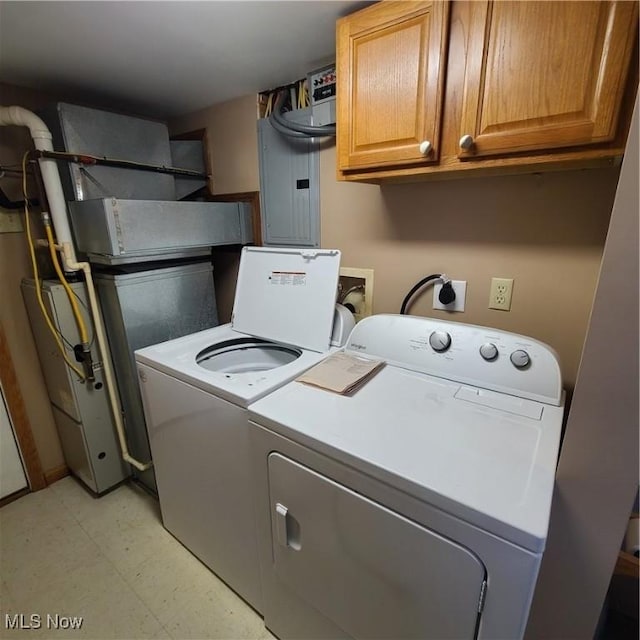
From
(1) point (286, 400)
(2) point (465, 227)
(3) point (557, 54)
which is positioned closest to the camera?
(3) point (557, 54)

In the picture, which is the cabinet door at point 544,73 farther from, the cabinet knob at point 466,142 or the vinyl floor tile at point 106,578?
the vinyl floor tile at point 106,578

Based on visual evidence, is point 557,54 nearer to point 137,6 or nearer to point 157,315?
point 137,6

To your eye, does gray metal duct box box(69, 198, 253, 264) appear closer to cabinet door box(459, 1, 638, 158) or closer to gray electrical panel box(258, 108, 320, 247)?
gray electrical panel box(258, 108, 320, 247)

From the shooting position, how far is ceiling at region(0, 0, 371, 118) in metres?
1.15

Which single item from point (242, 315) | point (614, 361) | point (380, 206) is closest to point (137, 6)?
point (380, 206)

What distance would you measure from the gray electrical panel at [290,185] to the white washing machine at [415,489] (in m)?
0.83

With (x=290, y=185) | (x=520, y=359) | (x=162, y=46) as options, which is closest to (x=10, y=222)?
(x=162, y=46)

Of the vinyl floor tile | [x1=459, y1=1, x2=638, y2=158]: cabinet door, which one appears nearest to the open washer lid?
[x1=459, y1=1, x2=638, y2=158]: cabinet door

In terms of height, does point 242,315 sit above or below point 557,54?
below

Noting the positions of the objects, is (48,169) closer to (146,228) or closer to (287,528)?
(146,228)

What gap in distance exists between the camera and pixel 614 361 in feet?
2.22

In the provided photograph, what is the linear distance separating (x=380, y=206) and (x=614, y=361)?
110cm

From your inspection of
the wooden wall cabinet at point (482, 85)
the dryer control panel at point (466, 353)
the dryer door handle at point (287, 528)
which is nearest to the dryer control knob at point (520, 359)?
the dryer control panel at point (466, 353)

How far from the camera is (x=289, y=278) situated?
167cm
